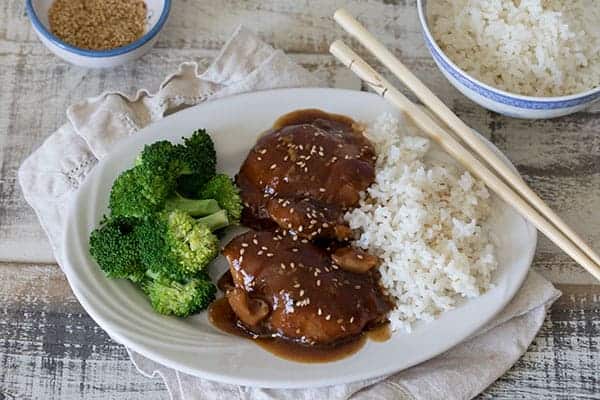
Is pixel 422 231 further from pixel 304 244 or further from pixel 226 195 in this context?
pixel 226 195

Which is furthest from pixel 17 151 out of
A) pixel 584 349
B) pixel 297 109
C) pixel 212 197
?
pixel 584 349

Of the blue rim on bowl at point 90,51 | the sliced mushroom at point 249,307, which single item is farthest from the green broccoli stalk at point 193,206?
the blue rim on bowl at point 90,51

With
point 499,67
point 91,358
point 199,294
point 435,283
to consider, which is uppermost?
point 499,67

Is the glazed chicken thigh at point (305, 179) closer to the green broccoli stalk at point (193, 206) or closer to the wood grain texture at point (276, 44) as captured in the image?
the green broccoli stalk at point (193, 206)

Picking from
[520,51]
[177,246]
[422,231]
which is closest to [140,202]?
[177,246]

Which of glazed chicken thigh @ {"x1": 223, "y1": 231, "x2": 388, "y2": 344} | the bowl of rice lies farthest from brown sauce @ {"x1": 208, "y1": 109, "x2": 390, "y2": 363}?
the bowl of rice

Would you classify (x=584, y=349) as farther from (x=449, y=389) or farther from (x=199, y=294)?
(x=199, y=294)
